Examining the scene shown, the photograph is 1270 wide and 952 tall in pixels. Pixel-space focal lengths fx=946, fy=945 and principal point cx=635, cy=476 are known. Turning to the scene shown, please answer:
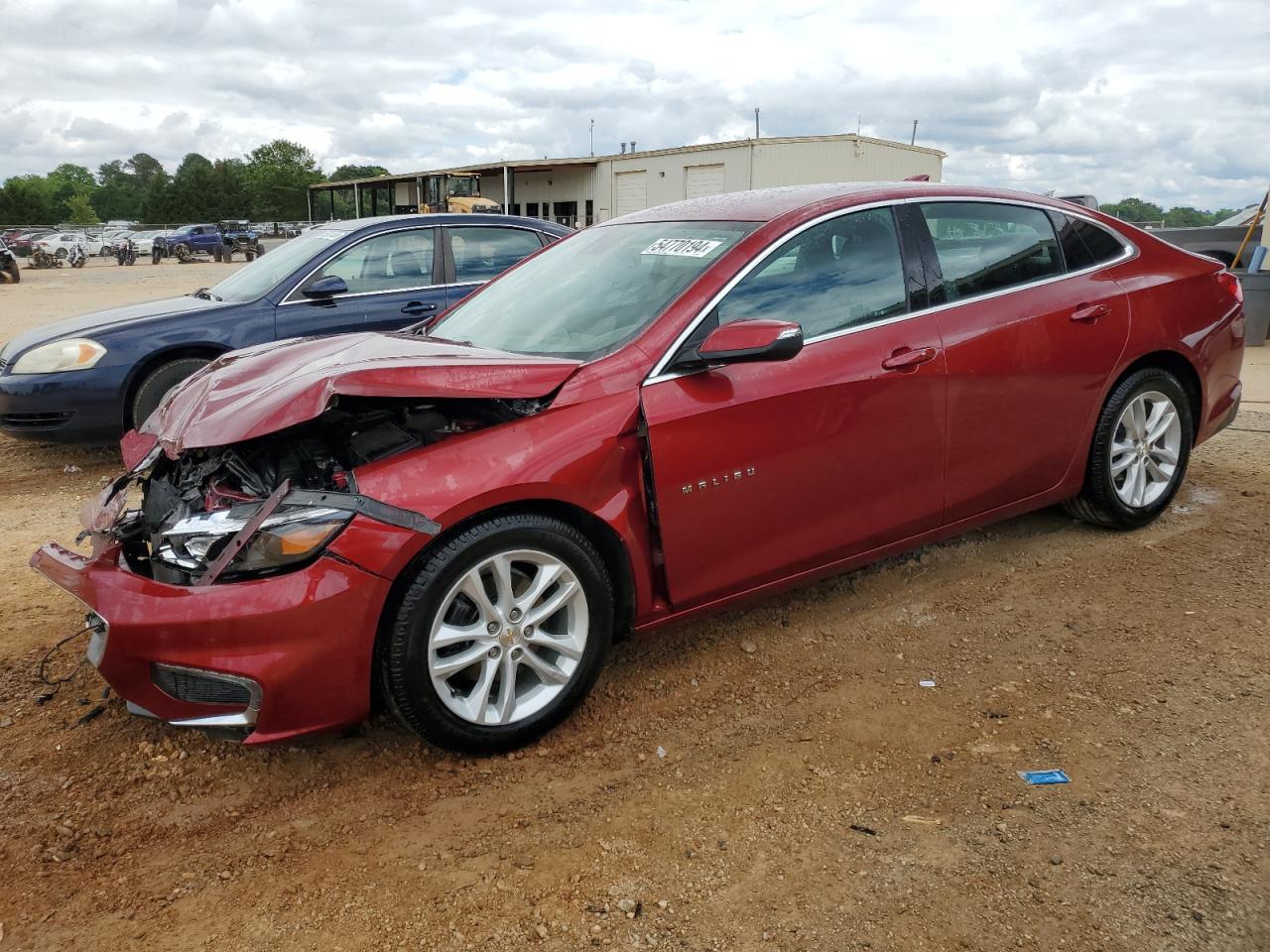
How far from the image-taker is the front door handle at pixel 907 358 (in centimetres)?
338

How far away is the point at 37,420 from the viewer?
19.2 feet

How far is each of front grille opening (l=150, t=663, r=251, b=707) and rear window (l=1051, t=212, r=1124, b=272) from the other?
3.60 meters

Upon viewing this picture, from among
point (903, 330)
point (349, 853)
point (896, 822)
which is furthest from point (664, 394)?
point (349, 853)

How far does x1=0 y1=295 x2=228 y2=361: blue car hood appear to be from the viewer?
19.8 feet

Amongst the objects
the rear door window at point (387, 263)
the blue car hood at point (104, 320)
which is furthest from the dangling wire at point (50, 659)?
the rear door window at point (387, 263)

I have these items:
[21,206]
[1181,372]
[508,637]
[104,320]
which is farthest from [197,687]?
[21,206]

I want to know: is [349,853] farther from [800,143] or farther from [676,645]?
[800,143]

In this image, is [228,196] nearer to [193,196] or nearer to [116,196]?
[193,196]

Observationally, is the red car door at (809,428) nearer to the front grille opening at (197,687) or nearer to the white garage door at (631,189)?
the front grille opening at (197,687)

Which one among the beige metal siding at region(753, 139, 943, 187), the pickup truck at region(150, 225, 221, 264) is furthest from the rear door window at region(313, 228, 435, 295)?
the pickup truck at region(150, 225, 221, 264)

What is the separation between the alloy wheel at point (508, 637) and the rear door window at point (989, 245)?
1.93m

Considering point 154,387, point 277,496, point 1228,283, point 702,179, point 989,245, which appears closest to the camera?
point 277,496

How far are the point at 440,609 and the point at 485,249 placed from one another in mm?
4910

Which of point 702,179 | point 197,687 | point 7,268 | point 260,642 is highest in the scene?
point 702,179
